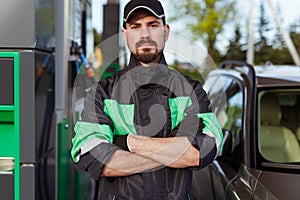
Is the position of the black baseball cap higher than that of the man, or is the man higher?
the black baseball cap

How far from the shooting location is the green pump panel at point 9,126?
8.54ft

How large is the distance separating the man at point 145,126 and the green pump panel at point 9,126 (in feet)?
1.57

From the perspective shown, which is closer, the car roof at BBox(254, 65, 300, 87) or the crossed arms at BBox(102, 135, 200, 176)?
the crossed arms at BBox(102, 135, 200, 176)

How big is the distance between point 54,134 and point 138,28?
119cm

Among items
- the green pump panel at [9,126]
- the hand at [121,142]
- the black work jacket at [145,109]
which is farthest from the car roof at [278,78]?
the green pump panel at [9,126]

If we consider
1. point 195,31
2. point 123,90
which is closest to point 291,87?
point 123,90

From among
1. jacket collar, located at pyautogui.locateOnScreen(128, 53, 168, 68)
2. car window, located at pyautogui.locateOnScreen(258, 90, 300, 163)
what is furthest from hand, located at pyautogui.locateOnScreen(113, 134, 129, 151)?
car window, located at pyautogui.locateOnScreen(258, 90, 300, 163)

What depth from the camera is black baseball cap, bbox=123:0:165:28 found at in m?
2.34

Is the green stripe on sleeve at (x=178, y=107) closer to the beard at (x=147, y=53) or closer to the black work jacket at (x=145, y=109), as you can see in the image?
the black work jacket at (x=145, y=109)

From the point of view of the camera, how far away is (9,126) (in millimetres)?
2713

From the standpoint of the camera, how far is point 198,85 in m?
2.45

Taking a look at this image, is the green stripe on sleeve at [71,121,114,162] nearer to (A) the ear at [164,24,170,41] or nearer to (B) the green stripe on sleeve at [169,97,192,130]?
(B) the green stripe on sleeve at [169,97,192,130]

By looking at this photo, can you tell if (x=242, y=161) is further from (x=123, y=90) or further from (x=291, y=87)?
(x=123, y=90)

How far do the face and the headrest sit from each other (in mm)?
1724
